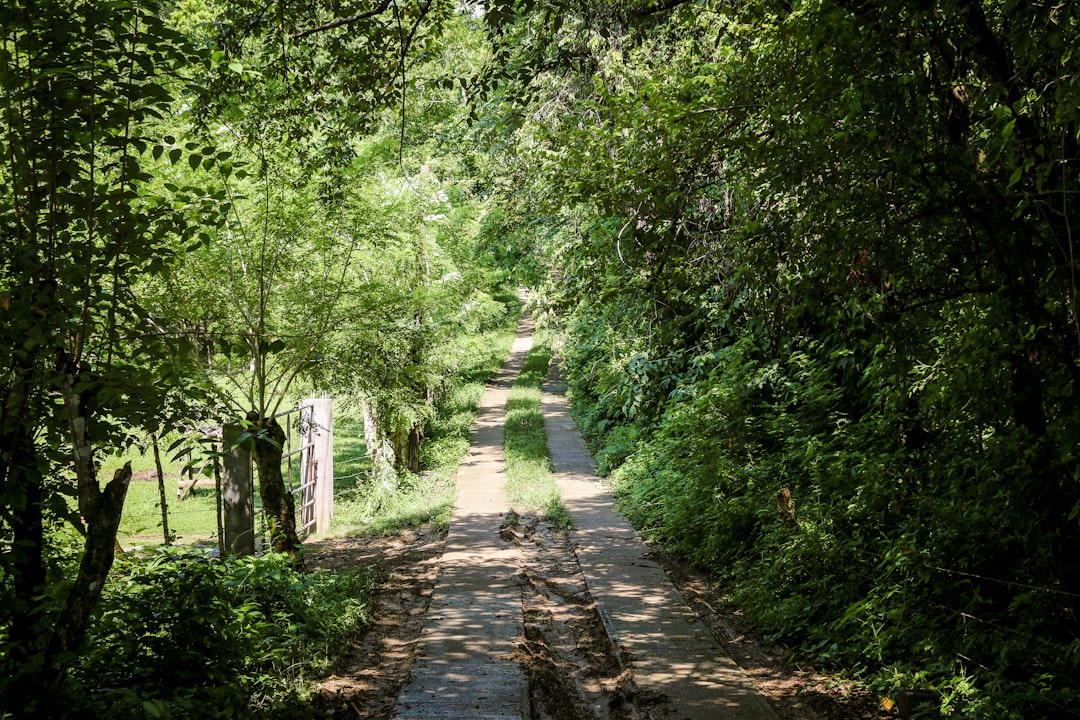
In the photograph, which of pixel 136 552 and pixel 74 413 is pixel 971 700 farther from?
pixel 136 552

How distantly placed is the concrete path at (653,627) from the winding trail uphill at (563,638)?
0.05 feet

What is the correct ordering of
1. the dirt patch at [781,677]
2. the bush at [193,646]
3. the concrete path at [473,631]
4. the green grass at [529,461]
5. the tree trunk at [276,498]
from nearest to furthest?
the bush at [193,646]
the dirt patch at [781,677]
the concrete path at [473,631]
the tree trunk at [276,498]
the green grass at [529,461]

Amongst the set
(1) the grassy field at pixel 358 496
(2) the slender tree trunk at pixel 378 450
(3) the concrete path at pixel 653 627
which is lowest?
(3) the concrete path at pixel 653 627

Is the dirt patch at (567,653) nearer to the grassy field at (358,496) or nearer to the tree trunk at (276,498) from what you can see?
the tree trunk at (276,498)

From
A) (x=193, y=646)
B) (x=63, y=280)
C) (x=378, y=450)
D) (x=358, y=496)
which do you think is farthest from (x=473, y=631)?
(x=358, y=496)

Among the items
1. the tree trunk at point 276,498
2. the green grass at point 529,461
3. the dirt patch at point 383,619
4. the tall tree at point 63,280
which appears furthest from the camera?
the green grass at point 529,461

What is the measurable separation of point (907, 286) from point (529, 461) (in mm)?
12613

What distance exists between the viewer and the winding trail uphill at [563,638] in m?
6.21

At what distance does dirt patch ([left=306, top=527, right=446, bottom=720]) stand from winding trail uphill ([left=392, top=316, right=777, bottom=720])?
0.19 meters

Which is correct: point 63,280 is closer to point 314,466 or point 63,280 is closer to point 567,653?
point 567,653

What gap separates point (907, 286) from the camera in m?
5.08

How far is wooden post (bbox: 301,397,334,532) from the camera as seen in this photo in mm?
11898

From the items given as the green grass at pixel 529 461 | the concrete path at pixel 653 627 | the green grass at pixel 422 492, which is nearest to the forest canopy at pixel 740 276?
the concrete path at pixel 653 627

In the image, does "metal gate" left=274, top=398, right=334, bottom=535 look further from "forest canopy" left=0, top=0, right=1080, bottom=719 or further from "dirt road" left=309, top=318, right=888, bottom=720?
"forest canopy" left=0, top=0, right=1080, bottom=719
